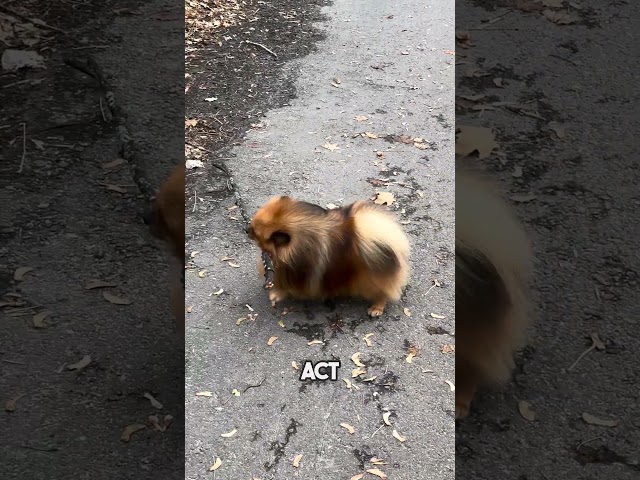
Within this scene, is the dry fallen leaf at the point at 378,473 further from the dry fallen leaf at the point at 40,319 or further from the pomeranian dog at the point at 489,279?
the dry fallen leaf at the point at 40,319

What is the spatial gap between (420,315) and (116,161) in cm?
172

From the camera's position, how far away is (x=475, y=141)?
180 inches

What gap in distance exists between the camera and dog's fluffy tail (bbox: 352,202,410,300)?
3342mm

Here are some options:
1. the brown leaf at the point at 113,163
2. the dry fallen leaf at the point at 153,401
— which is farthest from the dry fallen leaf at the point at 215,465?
the brown leaf at the point at 113,163

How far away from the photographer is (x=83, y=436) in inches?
91.4

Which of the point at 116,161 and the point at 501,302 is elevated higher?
the point at 116,161

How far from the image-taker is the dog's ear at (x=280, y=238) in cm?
330

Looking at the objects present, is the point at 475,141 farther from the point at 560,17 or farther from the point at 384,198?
the point at 560,17

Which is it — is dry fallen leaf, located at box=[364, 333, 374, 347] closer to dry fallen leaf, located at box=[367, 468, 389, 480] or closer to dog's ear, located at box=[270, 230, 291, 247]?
dog's ear, located at box=[270, 230, 291, 247]

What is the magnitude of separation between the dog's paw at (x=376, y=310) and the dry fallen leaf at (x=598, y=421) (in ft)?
3.50

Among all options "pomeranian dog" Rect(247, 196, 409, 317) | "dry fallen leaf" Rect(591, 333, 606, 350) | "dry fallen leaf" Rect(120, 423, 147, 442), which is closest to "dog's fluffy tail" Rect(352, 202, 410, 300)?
"pomeranian dog" Rect(247, 196, 409, 317)

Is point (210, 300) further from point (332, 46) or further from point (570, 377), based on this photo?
point (332, 46)

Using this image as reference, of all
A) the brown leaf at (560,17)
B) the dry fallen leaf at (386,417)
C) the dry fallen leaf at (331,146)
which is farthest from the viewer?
the brown leaf at (560,17)

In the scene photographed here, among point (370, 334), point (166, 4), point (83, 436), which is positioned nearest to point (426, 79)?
point (166, 4)
